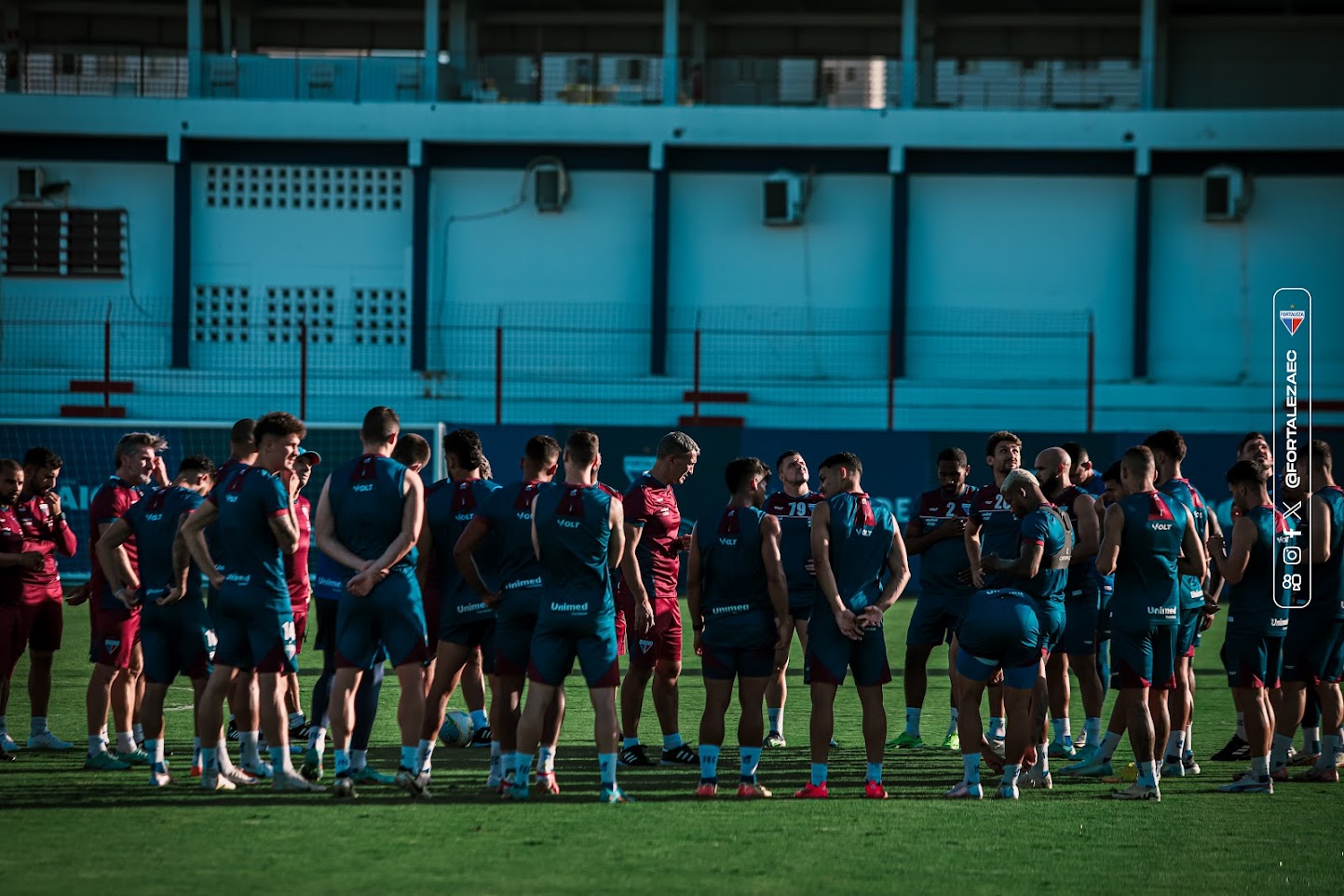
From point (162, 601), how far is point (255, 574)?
0.86m

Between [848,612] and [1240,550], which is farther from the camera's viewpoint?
[1240,550]

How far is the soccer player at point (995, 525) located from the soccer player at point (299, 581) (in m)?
4.35

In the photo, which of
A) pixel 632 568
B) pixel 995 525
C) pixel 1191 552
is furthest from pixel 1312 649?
pixel 632 568

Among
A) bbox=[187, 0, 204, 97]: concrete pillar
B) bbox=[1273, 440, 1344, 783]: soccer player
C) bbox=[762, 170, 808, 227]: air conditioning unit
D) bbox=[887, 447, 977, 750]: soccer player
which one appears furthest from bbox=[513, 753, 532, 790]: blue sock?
bbox=[187, 0, 204, 97]: concrete pillar

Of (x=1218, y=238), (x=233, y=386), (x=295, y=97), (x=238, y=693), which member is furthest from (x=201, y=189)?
(x=238, y=693)

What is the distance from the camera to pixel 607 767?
9.06m

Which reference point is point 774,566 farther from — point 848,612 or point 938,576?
point 938,576

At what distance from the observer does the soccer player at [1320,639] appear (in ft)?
34.1

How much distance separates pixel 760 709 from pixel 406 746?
2.03 m

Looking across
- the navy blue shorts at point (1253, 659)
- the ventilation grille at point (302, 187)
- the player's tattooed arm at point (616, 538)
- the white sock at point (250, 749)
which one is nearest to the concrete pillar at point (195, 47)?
the ventilation grille at point (302, 187)

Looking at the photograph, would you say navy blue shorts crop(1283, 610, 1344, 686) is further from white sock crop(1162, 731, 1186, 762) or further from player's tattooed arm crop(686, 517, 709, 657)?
player's tattooed arm crop(686, 517, 709, 657)

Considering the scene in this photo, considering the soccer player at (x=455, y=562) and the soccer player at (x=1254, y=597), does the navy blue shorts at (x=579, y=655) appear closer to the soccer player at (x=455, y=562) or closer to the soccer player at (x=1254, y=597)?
the soccer player at (x=455, y=562)

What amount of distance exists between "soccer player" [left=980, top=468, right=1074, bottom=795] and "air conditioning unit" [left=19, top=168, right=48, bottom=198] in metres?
26.8

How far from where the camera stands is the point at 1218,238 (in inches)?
1267
